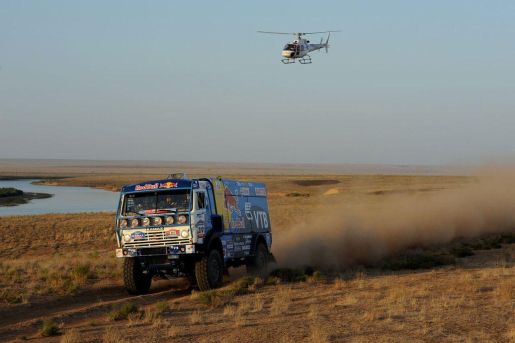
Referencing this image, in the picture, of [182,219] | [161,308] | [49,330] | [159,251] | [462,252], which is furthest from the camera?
[462,252]

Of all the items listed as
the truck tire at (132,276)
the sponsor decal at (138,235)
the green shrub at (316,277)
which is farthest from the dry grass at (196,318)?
the green shrub at (316,277)

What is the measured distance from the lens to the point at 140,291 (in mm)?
19047

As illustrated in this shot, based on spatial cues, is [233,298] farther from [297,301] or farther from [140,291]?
[140,291]

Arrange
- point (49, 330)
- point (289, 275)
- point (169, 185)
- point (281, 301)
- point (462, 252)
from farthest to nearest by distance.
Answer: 1. point (462, 252)
2. point (289, 275)
3. point (169, 185)
4. point (281, 301)
5. point (49, 330)

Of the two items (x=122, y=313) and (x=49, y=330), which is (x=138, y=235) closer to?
(x=122, y=313)

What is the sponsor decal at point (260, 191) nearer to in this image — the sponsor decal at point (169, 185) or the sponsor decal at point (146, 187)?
the sponsor decal at point (169, 185)

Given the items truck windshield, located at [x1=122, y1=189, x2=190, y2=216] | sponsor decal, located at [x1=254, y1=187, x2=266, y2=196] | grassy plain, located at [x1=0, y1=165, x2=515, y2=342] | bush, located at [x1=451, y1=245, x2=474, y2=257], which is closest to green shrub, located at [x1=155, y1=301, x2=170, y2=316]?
grassy plain, located at [x1=0, y1=165, x2=515, y2=342]

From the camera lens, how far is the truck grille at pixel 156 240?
18020mm

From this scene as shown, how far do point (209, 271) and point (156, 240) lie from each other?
5.42ft

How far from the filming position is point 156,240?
18.2 meters

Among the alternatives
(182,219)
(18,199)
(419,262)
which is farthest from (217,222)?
(18,199)

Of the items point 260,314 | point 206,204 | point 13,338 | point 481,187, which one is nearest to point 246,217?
point 206,204

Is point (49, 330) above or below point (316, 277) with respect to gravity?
above

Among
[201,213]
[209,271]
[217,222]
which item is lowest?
[209,271]
